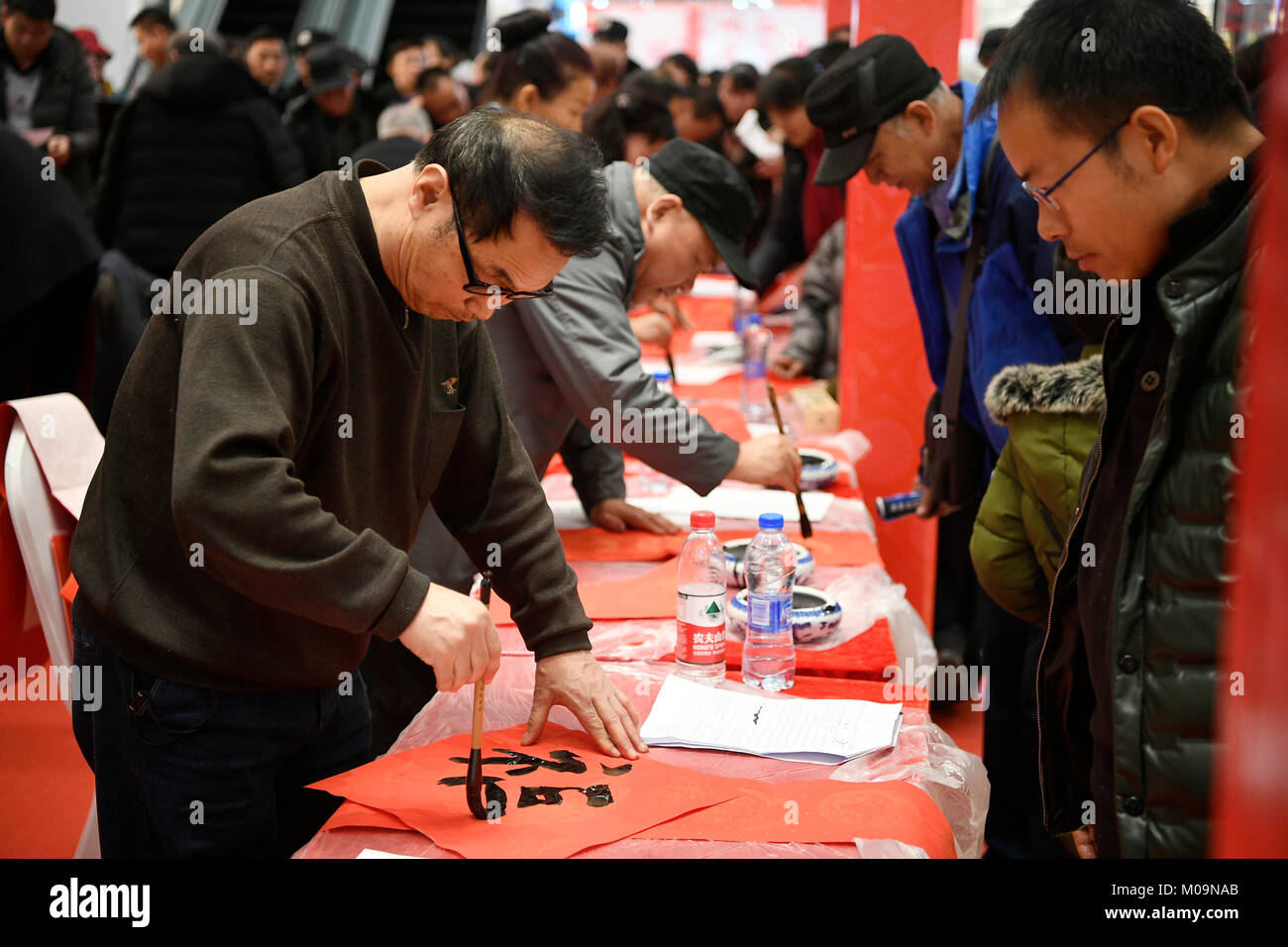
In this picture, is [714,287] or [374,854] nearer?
[374,854]

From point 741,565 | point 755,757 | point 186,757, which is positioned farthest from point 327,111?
point 755,757

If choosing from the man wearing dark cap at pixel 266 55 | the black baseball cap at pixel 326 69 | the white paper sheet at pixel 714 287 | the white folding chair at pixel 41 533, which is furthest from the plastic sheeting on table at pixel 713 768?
the man wearing dark cap at pixel 266 55

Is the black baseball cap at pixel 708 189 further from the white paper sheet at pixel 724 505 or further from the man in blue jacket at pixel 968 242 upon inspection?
the white paper sheet at pixel 724 505

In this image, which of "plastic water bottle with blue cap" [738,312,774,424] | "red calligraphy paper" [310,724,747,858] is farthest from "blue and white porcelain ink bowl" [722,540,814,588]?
"plastic water bottle with blue cap" [738,312,774,424]

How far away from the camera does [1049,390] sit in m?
1.78

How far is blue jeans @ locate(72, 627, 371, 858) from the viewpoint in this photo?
57.7 inches

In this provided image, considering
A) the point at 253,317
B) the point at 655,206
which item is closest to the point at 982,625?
the point at 655,206

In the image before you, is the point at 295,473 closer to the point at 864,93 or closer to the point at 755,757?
the point at 755,757

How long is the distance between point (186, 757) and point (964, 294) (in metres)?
1.92

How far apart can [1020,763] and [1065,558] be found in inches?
59.3

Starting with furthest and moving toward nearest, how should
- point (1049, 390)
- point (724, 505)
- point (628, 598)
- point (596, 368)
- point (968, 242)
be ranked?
1. point (724, 505)
2. point (968, 242)
3. point (596, 368)
4. point (628, 598)
5. point (1049, 390)

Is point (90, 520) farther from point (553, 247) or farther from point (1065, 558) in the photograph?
point (1065, 558)

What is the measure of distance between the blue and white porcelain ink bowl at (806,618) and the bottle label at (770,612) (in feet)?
0.50

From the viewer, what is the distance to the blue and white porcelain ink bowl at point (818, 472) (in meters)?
2.97
